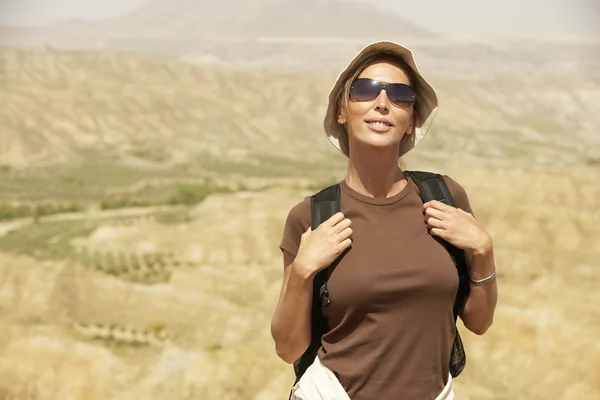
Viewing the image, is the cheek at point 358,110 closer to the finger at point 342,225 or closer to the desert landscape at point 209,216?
the finger at point 342,225

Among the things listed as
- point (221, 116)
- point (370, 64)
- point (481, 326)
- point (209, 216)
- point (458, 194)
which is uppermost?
point (370, 64)

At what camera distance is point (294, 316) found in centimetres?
241

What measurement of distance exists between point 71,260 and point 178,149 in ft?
94.0

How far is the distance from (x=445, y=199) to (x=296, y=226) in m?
0.53

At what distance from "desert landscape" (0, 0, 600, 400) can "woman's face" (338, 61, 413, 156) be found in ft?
1.70

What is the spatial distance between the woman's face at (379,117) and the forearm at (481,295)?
0.49 meters

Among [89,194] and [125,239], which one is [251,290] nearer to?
[125,239]

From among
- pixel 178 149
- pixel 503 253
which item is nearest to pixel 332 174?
pixel 178 149

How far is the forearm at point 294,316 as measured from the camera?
236 centimetres

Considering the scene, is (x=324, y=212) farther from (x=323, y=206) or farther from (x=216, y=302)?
(x=216, y=302)

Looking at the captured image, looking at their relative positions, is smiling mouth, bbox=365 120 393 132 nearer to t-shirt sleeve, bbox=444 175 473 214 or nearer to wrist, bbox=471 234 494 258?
t-shirt sleeve, bbox=444 175 473 214

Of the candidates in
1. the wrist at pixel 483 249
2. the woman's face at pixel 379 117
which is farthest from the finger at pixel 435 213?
the woman's face at pixel 379 117

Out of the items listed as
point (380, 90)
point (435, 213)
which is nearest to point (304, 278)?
point (435, 213)

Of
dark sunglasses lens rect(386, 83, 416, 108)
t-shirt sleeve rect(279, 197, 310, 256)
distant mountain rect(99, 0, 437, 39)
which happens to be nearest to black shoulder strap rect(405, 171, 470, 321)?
dark sunglasses lens rect(386, 83, 416, 108)
